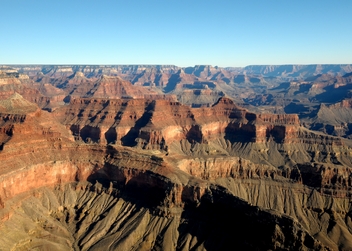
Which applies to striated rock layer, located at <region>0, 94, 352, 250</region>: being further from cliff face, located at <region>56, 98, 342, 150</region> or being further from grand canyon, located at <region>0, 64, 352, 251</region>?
cliff face, located at <region>56, 98, 342, 150</region>

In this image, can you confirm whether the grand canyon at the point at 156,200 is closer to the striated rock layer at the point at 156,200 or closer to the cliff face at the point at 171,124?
the striated rock layer at the point at 156,200

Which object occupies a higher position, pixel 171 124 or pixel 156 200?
pixel 171 124

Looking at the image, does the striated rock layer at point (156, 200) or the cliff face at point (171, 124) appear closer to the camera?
the striated rock layer at point (156, 200)

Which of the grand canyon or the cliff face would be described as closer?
the grand canyon

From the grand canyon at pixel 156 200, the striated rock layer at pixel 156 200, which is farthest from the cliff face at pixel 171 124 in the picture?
the grand canyon at pixel 156 200

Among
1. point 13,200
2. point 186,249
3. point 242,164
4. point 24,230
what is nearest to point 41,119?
point 13,200

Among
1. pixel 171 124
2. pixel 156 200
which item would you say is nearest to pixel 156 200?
pixel 156 200

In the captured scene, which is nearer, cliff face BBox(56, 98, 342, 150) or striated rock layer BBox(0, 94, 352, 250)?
striated rock layer BBox(0, 94, 352, 250)

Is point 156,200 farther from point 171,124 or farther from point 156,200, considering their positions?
point 171,124

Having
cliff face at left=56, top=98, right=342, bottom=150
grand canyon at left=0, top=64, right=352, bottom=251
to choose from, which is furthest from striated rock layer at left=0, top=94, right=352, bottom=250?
cliff face at left=56, top=98, right=342, bottom=150

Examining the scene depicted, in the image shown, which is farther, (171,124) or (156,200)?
(171,124)

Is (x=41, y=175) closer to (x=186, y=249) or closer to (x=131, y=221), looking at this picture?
(x=131, y=221)
